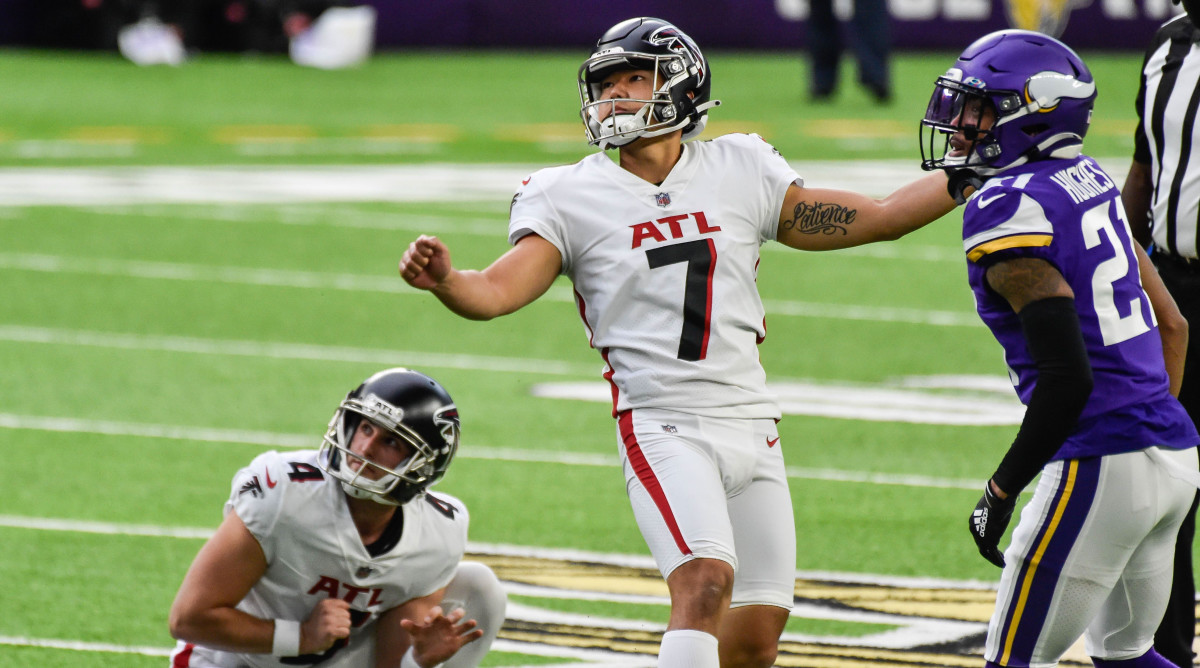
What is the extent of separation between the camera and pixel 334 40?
2692 cm

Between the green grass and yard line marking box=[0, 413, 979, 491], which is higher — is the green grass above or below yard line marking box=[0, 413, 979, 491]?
below

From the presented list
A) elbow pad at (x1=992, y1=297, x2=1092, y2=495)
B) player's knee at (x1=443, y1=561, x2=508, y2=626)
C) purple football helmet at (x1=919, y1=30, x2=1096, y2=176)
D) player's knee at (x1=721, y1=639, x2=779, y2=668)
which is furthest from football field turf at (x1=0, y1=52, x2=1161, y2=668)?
purple football helmet at (x1=919, y1=30, x2=1096, y2=176)

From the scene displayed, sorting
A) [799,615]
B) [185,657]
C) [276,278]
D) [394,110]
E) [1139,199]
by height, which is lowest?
[394,110]

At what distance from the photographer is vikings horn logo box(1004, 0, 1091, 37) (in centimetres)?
2422

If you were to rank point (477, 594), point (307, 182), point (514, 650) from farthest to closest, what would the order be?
point (307, 182) < point (514, 650) < point (477, 594)

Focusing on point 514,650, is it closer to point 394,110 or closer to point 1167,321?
point 1167,321

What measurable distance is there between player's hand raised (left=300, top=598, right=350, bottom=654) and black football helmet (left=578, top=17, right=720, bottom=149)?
1.41 m

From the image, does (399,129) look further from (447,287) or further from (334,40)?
(447,287)

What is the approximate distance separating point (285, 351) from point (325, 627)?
6070 millimetres

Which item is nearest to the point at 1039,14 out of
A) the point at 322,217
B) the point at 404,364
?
the point at 322,217

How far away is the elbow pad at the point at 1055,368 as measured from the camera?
4.08 m

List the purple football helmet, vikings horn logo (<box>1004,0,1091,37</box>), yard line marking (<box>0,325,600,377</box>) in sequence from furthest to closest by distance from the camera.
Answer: vikings horn logo (<box>1004,0,1091,37</box>)
yard line marking (<box>0,325,600,377</box>)
the purple football helmet

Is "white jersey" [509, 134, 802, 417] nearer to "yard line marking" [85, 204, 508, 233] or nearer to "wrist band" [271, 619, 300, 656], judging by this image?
"wrist band" [271, 619, 300, 656]

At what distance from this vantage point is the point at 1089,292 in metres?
4.24
